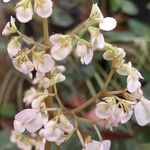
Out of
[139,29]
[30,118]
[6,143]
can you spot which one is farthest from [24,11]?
[139,29]

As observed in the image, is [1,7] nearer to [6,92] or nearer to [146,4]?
[6,92]

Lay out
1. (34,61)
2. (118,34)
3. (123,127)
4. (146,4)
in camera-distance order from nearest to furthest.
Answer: (34,61), (123,127), (118,34), (146,4)

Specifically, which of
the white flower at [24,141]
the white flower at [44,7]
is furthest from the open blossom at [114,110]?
the white flower at [24,141]

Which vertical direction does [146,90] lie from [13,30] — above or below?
below

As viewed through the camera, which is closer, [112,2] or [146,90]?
[146,90]

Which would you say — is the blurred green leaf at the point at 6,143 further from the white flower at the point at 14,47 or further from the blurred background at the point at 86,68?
the white flower at the point at 14,47

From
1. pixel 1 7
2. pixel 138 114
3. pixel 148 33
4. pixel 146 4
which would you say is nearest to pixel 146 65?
pixel 148 33

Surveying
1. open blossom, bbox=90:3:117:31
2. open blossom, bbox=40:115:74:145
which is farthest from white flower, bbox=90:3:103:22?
open blossom, bbox=40:115:74:145
